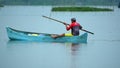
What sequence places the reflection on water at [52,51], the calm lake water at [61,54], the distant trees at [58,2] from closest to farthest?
A: the calm lake water at [61,54]
the reflection on water at [52,51]
the distant trees at [58,2]

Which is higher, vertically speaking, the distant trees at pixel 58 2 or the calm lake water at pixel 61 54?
the calm lake water at pixel 61 54

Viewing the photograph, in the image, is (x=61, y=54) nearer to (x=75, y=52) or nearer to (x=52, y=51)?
(x=75, y=52)

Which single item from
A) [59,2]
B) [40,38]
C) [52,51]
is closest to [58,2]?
[59,2]

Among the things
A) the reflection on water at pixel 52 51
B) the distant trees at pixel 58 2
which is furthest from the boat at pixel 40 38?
the distant trees at pixel 58 2

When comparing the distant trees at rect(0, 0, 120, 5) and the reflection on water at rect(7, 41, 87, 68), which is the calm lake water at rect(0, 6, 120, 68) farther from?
the distant trees at rect(0, 0, 120, 5)

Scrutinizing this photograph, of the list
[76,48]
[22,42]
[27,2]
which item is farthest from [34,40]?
[27,2]

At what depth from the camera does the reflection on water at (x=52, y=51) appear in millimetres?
27625

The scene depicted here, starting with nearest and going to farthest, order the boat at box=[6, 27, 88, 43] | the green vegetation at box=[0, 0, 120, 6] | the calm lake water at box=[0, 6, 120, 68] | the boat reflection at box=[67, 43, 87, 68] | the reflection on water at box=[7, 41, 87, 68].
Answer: the calm lake water at box=[0, 6, 120, 68] → the boat reflection at box=[67, 43, 87, 68] → the reflection on water at box=[7, 41, 87, 68] → the boat at box=[6, 27, 88, 43] → the green vegetation at box=[0, 0, 120, 6]

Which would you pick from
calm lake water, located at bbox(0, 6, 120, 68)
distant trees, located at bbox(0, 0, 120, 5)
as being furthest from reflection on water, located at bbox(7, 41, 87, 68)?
distant trees, located at bbox(0, 0, 120, 5)

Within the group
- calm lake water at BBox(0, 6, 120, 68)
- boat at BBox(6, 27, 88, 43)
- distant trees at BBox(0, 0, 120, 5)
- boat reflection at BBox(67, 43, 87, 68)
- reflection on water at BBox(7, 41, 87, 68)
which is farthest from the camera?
distant trees at BBox(0, 0, 120, 5)

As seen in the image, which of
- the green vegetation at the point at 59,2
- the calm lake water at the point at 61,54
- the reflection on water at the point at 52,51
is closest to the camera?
the calm lake water at the point at 61,54

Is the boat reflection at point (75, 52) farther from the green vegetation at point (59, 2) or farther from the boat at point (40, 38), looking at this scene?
the green vegetation at point (59, 2)

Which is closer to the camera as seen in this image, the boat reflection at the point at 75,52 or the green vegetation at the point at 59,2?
the boat reflection at the point at 75,52

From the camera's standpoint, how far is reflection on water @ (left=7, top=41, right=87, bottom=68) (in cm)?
2762
